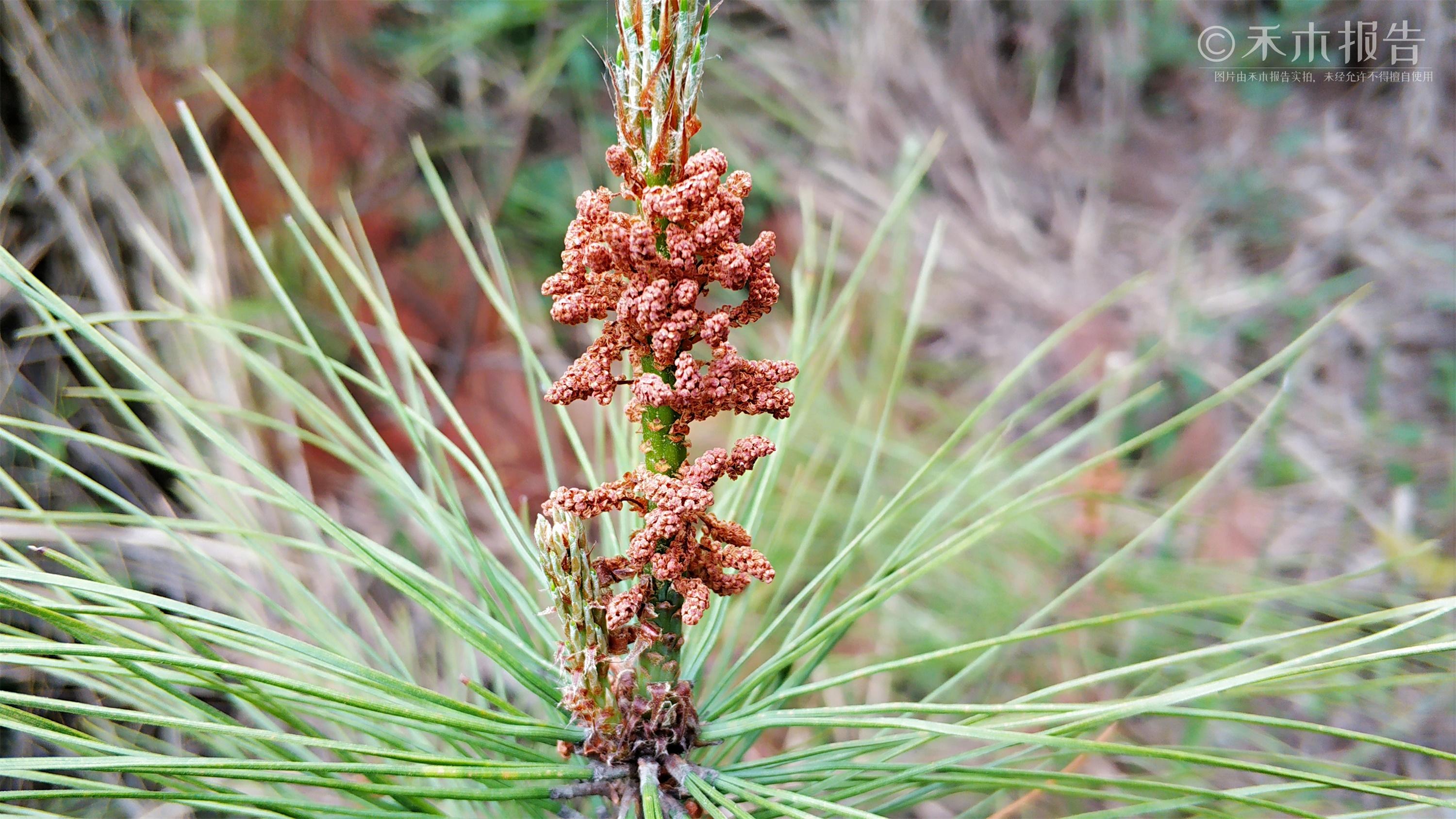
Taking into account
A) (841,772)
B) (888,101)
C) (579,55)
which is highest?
(888,101)

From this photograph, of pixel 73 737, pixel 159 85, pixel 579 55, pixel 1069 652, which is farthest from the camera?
pixel 579 55

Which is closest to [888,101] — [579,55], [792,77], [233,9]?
[792,77]

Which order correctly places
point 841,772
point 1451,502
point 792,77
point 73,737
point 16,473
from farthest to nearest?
point 792,77 → point 1451,502 → point 16,473 → point 841,772 → point 73,737

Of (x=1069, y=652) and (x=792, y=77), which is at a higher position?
(x=792, y=77)

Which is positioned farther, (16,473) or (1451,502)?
(1451,502)

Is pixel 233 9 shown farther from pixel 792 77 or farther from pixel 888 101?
pixel 888 101

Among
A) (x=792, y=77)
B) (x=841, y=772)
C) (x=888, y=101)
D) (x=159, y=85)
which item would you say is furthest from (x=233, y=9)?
(x=841, y=772)

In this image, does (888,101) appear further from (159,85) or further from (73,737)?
(73,737)
